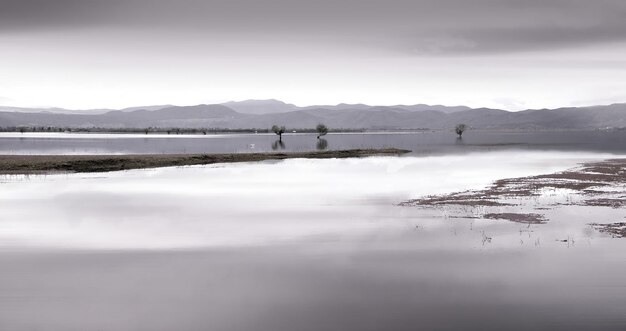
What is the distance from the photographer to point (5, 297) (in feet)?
65.7

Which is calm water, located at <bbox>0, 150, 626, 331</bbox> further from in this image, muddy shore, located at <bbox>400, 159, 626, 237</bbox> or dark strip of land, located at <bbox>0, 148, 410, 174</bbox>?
dark strip of land, located at <bbox>0, 148, 410, 174</bbox>

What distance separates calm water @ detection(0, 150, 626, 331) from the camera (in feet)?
59.9

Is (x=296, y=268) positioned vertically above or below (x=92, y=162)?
below

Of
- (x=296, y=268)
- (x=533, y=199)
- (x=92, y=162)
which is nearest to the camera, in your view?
(x=296, y=268)

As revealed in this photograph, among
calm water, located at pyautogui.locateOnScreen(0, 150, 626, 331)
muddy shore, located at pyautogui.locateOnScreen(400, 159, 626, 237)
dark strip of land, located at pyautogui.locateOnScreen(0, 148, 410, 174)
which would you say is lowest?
calm water, located at pyautogui.locateOnScreen(0, 150, 626, 331)

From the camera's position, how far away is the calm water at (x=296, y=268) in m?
18.2

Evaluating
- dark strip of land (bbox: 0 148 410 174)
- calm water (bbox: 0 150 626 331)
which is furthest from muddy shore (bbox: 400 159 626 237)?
dark strip of land (bbox: 0 148 410 174)

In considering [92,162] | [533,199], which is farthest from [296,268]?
[92,162]

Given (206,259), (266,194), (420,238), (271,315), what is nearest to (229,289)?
(271,315)

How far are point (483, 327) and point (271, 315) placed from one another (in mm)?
6813

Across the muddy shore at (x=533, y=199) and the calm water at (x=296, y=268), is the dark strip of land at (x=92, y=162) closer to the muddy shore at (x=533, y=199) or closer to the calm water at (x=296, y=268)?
the calm water at (x=296, y=268)

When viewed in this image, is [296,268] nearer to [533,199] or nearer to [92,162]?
[533,199]

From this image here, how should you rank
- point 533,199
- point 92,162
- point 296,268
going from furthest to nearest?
point 92,162
point 533,199
point 296,268

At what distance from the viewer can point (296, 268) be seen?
23828mm
